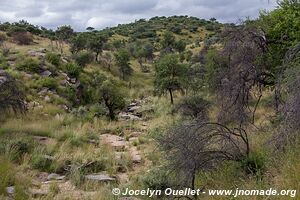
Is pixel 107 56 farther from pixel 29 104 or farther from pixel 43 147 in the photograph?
pixel 43 147

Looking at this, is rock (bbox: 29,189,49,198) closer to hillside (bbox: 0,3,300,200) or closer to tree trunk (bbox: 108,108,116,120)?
hillside (bbox: 0,3,300,200)

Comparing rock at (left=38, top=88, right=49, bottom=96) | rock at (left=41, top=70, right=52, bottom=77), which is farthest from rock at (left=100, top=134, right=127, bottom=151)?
rock at (left=41, top=70, right=52, bottom=77)

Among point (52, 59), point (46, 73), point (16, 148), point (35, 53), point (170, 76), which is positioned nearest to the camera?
point (16, 148)

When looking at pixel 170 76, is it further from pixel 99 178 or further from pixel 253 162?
pixel 253 162

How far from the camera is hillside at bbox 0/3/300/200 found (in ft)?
23.7

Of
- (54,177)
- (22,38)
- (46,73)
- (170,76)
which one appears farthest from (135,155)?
(22,38)

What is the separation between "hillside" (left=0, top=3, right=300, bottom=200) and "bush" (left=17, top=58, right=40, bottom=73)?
75 mm

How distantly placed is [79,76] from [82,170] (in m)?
20.7

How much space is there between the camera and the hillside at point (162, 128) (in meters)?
7.23

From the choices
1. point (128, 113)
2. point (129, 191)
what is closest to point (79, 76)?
point (128, 113)

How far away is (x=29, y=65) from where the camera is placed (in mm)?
27984

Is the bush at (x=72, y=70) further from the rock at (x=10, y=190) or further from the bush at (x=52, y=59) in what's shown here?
the rock at (x=10, y=190)

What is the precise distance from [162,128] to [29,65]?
50.1 feet

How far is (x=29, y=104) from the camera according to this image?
21.9 metres
